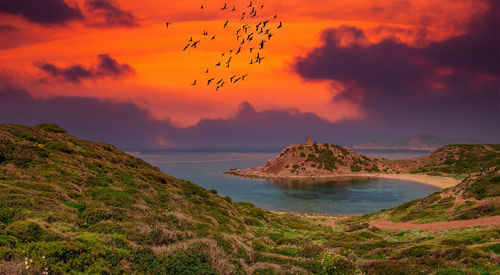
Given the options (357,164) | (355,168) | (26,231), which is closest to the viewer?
(26,231)

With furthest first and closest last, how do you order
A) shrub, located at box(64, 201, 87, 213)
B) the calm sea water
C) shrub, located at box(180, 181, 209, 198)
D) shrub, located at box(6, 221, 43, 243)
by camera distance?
the calm sea water < shrub, located at box(180, 181, 209, 198) < shrub, located at box(64, 201, 87, 213) < shrub, located at box(6, 221, 43, 243)

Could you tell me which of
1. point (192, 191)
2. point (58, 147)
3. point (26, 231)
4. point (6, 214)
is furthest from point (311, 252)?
point (58, 147)

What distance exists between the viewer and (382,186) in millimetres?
136875

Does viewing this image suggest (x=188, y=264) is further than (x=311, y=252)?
No

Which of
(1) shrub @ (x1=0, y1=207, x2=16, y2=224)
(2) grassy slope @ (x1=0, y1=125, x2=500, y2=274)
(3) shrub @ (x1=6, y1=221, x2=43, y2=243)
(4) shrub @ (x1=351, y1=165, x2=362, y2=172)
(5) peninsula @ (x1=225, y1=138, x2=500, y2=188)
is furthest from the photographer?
(4) shrub @ (x1=351, y1=165, x2=362, y2=172)

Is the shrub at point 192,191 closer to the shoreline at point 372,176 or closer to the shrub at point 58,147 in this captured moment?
the shrub at point 58,147

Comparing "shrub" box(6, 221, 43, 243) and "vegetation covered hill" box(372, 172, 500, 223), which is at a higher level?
"shrub" box(6, 221, 43, 243)

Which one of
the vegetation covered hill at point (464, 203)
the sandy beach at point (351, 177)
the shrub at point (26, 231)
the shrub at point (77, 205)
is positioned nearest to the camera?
the shrub at point (26, 231)

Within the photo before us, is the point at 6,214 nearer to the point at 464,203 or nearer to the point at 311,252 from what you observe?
the point at 311,252

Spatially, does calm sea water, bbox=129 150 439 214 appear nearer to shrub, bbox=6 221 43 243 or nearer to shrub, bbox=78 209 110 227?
shrub, bbox=78 209 110 227

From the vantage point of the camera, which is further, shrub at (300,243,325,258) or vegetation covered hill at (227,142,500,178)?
vegetation covered hill at (227,142,500,178)

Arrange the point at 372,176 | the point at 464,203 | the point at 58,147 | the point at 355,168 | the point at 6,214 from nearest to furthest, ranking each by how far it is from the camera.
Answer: the point at 6,214 → the point at 58,147 → the point at 464,203 → the point at 372,176 → the point at 355,168

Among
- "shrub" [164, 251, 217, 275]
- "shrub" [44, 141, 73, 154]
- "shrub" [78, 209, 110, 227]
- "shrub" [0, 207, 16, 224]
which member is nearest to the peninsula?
"shrub" [44, 141, 73, 154]

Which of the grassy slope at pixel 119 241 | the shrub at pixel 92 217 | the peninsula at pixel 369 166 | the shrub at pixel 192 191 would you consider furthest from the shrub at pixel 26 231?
the peninsula at pixel 369 166
